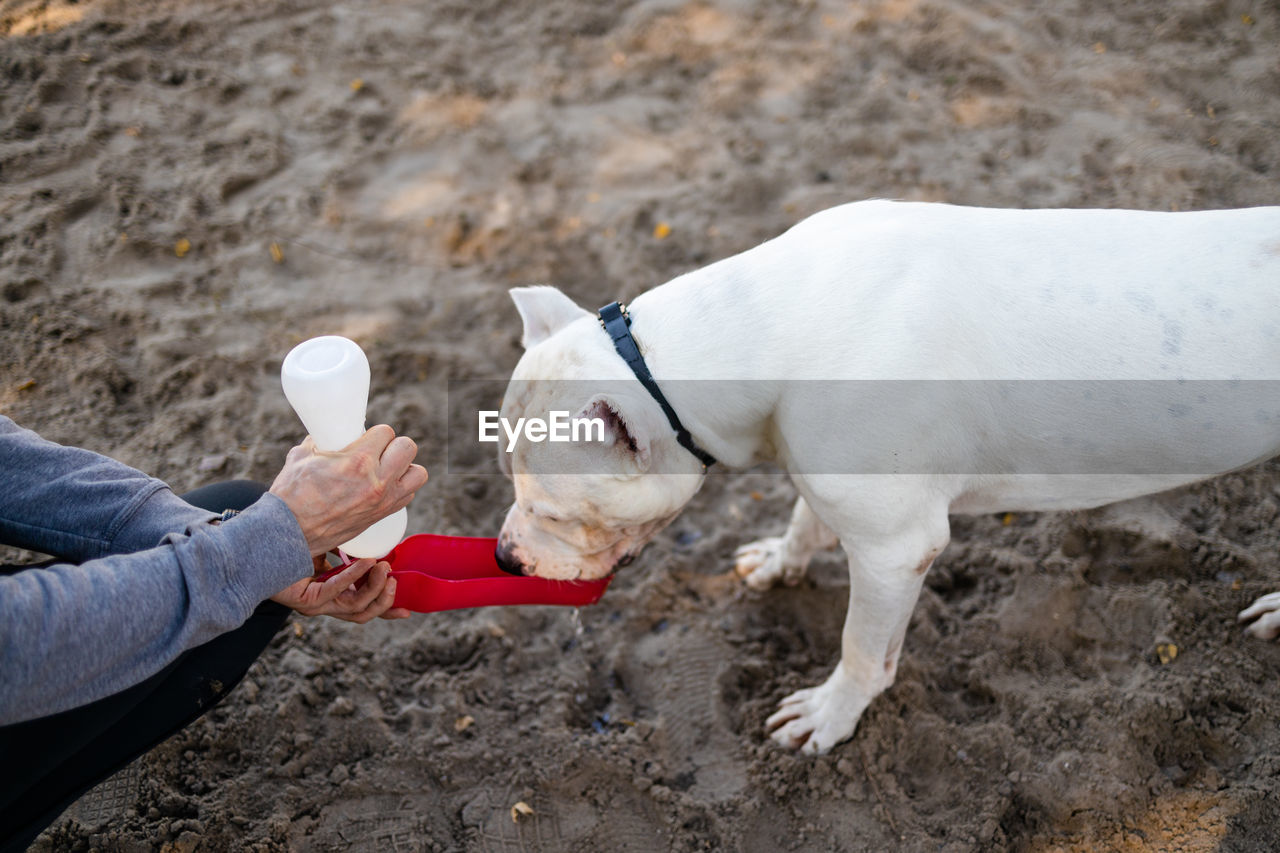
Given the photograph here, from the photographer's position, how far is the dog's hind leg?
3.03 metres

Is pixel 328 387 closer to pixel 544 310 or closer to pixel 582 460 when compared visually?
pixel 582 460

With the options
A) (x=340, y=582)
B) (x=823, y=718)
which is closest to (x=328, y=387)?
(x=340, y=582)

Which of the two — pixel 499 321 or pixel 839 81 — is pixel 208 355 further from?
pixel 839 81

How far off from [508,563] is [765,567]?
1041mm

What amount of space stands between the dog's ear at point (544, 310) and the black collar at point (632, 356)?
0.15 m

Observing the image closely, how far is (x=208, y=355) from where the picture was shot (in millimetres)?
3789

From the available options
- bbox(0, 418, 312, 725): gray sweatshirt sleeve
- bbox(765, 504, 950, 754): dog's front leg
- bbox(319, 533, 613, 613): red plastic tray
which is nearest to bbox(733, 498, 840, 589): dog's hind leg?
bbox(765, 504, 950, 754): dog's front leg

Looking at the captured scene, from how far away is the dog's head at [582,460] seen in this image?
7.45ft

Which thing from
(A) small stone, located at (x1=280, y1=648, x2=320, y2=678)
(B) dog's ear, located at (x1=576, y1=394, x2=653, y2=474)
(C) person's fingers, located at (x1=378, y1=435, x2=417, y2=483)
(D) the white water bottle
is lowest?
(A) small stone, located at (x1=280, y1=648, x2=320, y2=678)

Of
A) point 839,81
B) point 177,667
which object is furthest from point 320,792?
point 839,81

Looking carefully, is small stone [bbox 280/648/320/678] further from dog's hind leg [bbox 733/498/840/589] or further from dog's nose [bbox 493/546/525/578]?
dog's hind leg [bbox 733/498/840/589]

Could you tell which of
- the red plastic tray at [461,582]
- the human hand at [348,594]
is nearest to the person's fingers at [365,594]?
the human hand at [348,594]

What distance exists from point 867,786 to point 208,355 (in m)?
3.11

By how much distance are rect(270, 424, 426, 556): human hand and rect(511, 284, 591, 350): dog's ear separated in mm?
663
